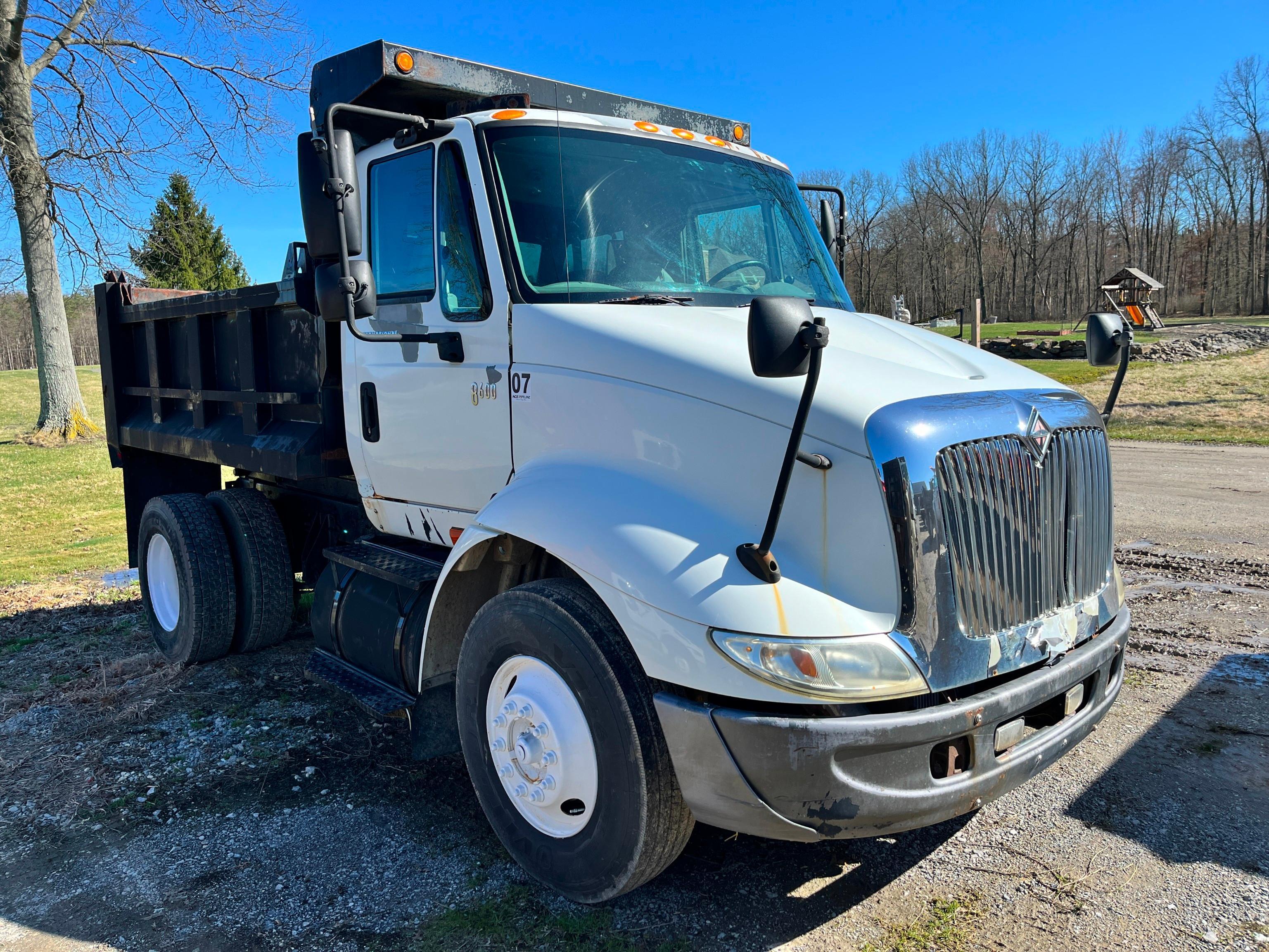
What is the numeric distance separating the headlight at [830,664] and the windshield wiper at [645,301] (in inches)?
54.0

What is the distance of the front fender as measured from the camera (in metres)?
2.50

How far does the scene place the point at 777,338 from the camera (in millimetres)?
2389

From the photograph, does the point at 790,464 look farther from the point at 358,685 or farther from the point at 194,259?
the point at 194,259

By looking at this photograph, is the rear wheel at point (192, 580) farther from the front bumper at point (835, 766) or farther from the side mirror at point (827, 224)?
the side mirror at point (827, 224)

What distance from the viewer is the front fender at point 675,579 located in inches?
98.5

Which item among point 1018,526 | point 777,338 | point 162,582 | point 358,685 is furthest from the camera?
point 162,582

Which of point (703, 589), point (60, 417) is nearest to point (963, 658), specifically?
point (703, 589)

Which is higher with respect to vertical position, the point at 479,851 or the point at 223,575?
the point at 223,575

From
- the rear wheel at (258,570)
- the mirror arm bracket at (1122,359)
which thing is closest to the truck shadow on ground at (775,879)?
the mirror arm bracket at (1122,359)

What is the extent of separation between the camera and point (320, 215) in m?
3.41

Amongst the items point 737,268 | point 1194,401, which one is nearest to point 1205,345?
point 1194,401

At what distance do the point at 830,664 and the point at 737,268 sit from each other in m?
1.89

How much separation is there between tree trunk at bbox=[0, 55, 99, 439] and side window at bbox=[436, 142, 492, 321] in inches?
707

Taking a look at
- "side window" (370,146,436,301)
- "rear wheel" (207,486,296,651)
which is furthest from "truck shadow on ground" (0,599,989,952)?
"side window" (370,146,436,301)
